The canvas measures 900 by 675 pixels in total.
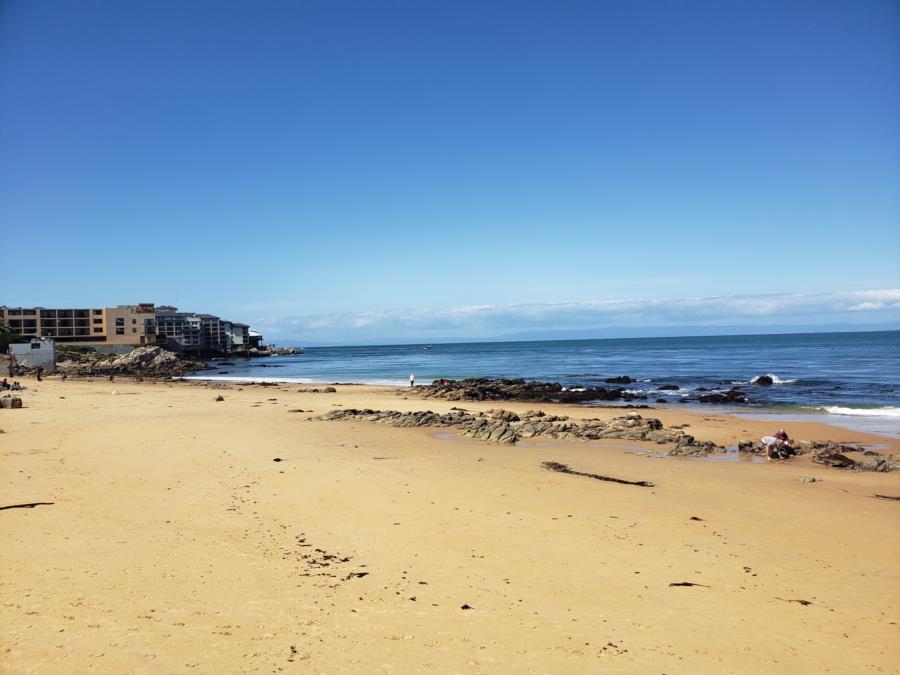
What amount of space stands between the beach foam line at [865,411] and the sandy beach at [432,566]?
44.3 ft

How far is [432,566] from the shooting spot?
7000mm

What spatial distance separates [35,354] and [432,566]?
62.7m

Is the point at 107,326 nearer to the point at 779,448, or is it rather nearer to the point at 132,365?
the point at 132,365

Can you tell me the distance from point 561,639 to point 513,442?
12649mm

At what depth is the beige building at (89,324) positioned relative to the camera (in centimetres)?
9181

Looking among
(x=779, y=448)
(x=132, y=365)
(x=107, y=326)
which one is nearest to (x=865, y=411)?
(x=779, y=448)

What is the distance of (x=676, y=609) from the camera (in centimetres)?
602

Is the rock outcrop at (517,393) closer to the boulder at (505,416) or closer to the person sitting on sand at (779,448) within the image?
the boulder at (505,416)

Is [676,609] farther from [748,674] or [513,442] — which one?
[513,442]

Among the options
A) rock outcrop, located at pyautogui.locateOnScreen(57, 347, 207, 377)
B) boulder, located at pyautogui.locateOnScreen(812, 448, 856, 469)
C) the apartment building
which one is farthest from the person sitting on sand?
the apartment building

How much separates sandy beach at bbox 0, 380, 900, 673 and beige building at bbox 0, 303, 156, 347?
8908cm

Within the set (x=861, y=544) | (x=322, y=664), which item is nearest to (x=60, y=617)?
(x=322, y=664)

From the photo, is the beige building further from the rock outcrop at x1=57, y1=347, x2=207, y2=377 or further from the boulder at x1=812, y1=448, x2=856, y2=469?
the boulder at x1=812, y1=448, x2=856, y2=469

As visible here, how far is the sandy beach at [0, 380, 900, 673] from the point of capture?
499 cm
